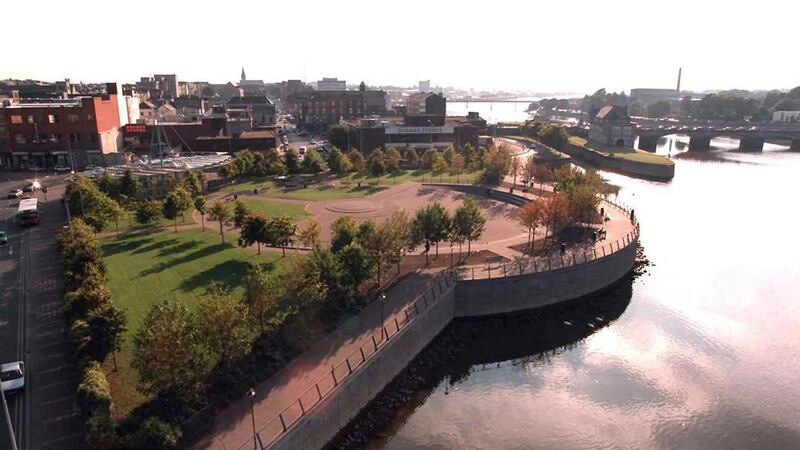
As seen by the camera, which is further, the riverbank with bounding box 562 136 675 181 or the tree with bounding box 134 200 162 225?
the riverbank with bounding box 562 136 675 181

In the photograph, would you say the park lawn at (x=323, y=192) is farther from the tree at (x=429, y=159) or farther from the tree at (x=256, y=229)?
the tree at (x=256, y=229)

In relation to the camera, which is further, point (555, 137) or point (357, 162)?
point (555, 137)

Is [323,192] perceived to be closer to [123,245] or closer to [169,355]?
[123,245]

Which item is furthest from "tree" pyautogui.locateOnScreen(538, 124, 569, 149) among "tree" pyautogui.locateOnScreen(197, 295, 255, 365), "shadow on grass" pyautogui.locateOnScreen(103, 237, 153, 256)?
"tree" pyautogui.locateOnScreen(197, 295, 255, 365)

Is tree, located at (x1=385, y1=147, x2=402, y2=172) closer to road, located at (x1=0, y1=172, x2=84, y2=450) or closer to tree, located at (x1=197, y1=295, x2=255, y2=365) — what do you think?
road, located at (x1=0, y1=172, x2=84, y2=450)

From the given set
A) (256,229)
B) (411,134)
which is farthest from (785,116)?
(256,229)

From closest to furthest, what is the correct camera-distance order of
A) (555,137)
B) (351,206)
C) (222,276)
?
(222,276), (351,206), (555,137)
